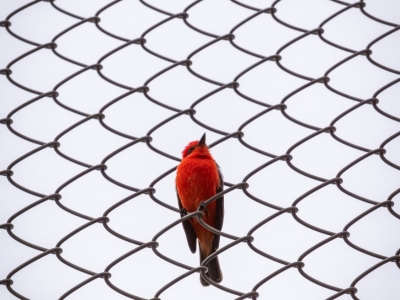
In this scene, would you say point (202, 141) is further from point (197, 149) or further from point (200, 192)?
point (200, 192)

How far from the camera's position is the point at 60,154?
3852mm

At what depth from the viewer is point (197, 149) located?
257 inches

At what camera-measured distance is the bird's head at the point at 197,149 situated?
648 centimetres

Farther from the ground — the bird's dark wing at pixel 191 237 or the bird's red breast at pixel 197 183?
the bird's red breast at pixel 197 183

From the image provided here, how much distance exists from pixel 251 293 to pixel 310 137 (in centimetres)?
82

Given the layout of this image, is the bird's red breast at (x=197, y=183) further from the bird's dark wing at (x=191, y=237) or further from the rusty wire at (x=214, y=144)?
the rusty wire at (x=214, y=144)

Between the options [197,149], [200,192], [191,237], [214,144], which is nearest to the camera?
[214,144]

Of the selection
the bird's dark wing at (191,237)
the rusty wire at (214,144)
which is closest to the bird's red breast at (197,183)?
the bird's dark wing at (191,237)

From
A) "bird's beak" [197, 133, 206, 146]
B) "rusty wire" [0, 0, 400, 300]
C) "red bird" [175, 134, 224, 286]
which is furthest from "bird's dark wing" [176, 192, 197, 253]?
"rusty wire" [0, 0, 400, 300]

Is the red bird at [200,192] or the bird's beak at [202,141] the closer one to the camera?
the red bird at [200,192]

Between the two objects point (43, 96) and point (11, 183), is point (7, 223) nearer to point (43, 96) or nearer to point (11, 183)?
point (11, 183)

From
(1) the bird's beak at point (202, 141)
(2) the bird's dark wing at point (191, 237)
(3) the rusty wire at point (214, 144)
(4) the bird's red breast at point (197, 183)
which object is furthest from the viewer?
(1) the bird's beak at point (202, 141)

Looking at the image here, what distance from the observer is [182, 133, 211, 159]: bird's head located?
21.2ft

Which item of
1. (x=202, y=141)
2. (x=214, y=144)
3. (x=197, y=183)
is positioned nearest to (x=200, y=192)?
(x=197, y=183)
